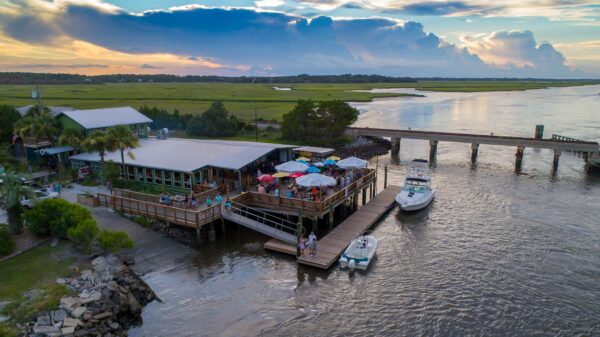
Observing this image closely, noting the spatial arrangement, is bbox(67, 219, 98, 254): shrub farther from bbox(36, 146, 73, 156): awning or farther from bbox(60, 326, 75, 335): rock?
bbox(36, 146, 73, 156): awning

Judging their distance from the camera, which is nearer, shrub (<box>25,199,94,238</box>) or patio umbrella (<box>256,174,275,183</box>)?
shrub (<box>25,199,94,238</box>)

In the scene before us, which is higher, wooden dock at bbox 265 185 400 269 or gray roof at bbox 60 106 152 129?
gray roof at bbox 60 106 152 129

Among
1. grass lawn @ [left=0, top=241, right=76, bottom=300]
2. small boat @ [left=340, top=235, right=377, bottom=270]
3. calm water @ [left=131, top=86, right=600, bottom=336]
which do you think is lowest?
calm water @ [left=131, top=86, right=600, bottom=336]

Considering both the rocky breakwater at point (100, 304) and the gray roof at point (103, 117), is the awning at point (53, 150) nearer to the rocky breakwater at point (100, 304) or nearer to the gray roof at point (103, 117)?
the gray roof at point (103, 117)

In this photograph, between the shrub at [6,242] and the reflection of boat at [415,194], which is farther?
the reflection of boat at [415,194]

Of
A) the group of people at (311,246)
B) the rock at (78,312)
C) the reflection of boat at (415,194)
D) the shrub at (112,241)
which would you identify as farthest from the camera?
the reflection of boat at (415,194)

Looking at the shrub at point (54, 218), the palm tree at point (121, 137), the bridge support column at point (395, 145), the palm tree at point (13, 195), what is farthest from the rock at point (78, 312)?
the bridge support column at point (395, 145)

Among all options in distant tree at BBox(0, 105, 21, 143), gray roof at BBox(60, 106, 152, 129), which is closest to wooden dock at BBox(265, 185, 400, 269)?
gray roof at BBox(60, 106, 152, 129)
